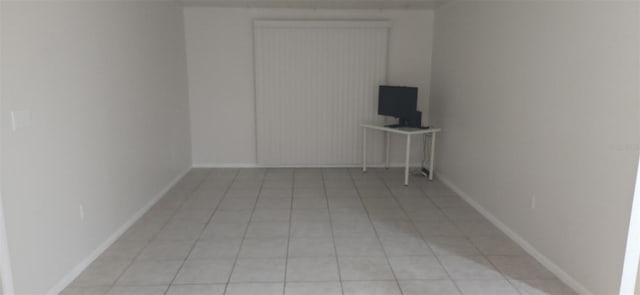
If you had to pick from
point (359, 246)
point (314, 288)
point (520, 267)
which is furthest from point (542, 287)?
point (314, 288)

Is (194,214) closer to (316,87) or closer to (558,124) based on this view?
(316,87)

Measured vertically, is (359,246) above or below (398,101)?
below

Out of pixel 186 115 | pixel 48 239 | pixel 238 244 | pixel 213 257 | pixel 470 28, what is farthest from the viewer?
pixel 186 115

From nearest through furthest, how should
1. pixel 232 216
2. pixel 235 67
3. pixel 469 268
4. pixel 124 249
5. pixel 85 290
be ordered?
1. pixel 85 290
2. pixel 469 268
3. pixel 124 249
4. pixel 232 216
5. pixel 235 67

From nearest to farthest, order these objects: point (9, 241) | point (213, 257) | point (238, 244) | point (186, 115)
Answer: point (9, 241), point (213, 257), point (238, 244), point (186, 115)

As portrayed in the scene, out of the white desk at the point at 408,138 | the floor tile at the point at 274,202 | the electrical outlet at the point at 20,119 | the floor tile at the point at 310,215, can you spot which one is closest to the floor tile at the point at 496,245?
the floor tile at the point at 310,215

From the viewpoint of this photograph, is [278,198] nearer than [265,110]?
Yes

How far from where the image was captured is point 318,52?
5.56 meters

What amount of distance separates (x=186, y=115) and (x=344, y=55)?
224cm

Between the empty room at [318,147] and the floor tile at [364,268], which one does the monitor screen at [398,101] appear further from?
the floor tile at [364,268]

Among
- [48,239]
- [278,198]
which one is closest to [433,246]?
[278,198]

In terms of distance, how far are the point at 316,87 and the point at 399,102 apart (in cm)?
117

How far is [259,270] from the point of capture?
2.83 meters

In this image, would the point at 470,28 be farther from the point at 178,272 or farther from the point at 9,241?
the point at 9,241
